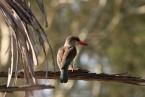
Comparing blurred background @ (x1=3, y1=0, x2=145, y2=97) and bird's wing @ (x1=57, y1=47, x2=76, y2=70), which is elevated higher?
blurred background @ (x1=3, y1=0, x2=145, y2=97)

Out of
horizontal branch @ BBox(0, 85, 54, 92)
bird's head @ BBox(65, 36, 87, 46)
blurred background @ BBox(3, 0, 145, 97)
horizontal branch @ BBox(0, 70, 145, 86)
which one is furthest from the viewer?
blurred background @ BBox(3, 0, 145, 97)

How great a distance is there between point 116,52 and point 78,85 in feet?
4.05

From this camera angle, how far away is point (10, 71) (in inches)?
120

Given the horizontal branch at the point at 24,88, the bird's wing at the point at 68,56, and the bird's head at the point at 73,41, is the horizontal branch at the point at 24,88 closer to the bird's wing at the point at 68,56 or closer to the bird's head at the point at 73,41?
the bird's wing at the point at 68,56

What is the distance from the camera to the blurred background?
15938mm

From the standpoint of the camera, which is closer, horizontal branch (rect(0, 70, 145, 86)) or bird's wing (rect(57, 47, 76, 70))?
horizontal branch (rect(0, 70, 145, 86))

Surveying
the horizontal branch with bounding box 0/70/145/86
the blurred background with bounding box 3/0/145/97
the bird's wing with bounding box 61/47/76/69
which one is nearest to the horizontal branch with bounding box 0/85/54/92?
the horizontal branch with bounding box 0/70/145/86

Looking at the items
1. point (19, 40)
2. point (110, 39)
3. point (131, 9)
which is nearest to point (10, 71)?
point (19, 40)

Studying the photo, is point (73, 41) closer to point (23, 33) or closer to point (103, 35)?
point (23, 33)

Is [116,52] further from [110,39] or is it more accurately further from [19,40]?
[19,40]

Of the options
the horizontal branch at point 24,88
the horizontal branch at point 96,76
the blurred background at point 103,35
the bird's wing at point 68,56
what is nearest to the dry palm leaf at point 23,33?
the horizontal branch at point 24,88

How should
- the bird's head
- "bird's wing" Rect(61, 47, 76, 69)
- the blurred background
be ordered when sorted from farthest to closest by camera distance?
the blurred background → the bird's head → "bird's wing" Rect(61, 47, 76, 69)

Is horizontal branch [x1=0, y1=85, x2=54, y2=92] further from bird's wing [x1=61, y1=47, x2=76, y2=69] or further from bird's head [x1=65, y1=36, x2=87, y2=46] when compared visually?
bird's head [x1=65, y1=36, x2=87, y2=46]

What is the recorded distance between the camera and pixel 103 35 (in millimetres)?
16688
